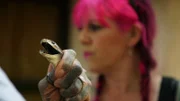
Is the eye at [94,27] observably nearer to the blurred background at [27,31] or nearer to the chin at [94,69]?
the chin at [94,69]

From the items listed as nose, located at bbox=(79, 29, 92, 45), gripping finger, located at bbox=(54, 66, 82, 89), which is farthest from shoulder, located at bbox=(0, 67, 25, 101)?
nose, located at bbox=(79, 29, 92, 45)

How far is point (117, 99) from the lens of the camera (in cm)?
138

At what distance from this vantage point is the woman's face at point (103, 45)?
4.15 ft

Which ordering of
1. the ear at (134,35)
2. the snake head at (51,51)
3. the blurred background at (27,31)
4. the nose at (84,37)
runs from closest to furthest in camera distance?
the snake head at (51,51)
the nose at (84,37)
the ear at (134,35)
the blurred background at (27,31)

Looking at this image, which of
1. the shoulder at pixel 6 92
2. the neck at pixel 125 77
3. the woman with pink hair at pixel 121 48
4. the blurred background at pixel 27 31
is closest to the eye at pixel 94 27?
the woman with pink hair at pixel 121 48

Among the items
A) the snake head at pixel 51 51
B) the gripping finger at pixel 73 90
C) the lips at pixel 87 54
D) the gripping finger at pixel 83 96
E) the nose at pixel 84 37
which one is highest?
the snake head at pixel 51 51

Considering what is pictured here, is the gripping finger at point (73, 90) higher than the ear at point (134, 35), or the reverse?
the gripping finger at point (73, 90)

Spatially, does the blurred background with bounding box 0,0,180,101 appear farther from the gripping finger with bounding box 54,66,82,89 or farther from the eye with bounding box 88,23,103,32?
the gripping finger with bounding box 54,66,82,89

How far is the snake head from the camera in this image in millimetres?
807

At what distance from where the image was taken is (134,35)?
1.37 m

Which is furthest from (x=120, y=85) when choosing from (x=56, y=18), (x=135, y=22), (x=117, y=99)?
(x=56, y=18)

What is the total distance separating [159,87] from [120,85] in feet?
0.36

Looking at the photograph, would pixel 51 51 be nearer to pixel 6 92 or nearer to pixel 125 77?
pixel 6 92

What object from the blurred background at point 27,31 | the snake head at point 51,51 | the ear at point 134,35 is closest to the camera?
the snake head at point 51,51
